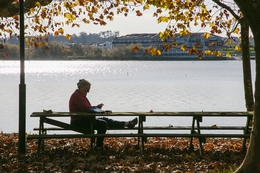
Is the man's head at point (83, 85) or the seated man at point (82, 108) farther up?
the man's head at point (83, 85)

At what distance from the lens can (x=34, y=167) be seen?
7.93m

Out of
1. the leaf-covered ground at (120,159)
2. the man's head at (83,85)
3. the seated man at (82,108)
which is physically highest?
the man's head at (83,85)

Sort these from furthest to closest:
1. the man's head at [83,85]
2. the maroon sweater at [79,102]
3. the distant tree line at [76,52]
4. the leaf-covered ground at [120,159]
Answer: the distant tree line at [76,52] < the man's head at [83,85] < the maroon sweater at [79,102] < the leaf-covered ground at [120,159]

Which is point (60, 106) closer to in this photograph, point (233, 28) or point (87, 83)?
point (233, 28)

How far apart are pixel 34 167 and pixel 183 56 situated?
18395cm

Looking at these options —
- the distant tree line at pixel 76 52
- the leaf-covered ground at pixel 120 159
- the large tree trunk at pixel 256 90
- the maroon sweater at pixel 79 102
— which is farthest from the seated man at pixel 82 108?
the distant tree line at pixel 76 52

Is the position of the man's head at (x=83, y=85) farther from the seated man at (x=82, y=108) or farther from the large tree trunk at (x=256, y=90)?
the large tree trunk at (x=256, y=90)

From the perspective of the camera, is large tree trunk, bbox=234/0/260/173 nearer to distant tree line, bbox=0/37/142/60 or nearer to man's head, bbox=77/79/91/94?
man's head, bbox=77/79/91/94

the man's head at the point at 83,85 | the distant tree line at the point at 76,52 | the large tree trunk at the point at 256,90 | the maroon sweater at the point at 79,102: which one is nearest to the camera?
the large tree trunk at the point at 256,90

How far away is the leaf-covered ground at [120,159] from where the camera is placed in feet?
25.5

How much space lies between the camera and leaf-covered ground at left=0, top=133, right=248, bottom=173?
25.5 ft

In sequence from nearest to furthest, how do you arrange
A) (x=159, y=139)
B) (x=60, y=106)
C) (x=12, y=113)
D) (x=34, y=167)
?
1. (x=34, y=167)
2. (x=159, y=139)
3. (x=12, y=113)
4. (x=60, y=106)

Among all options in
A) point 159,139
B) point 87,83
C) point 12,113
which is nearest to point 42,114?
point 87,83

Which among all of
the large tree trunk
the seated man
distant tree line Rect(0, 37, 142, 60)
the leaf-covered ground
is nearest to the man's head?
the seated man
